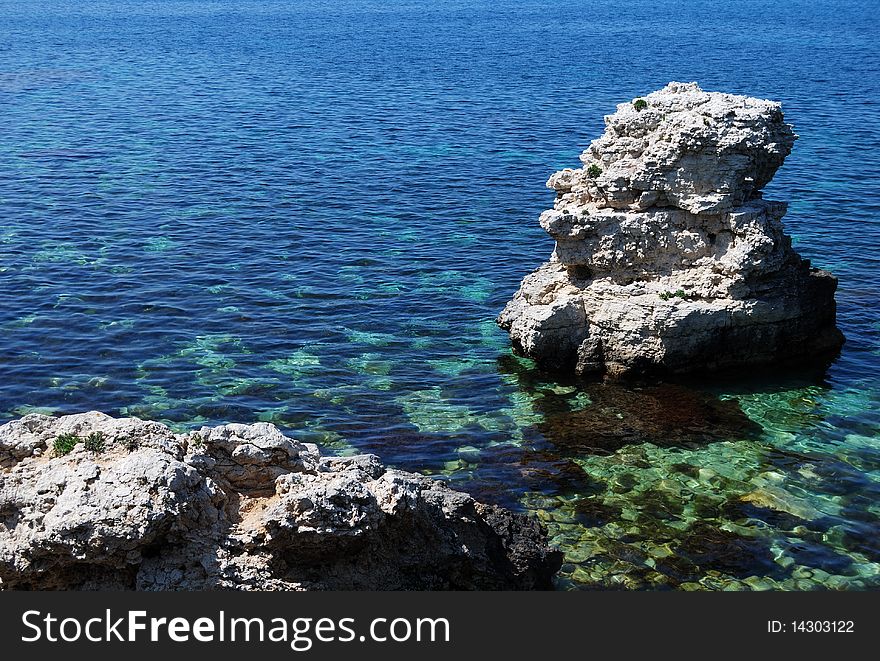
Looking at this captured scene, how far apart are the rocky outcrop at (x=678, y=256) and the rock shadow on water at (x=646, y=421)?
120 cm

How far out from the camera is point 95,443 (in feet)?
62.5

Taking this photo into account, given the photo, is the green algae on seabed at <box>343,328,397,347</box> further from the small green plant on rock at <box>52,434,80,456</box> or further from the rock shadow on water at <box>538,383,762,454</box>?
the small green plant on rock at <box>52,434,80,456</box>

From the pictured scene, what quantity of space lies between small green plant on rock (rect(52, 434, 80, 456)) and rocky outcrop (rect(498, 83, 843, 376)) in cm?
1878

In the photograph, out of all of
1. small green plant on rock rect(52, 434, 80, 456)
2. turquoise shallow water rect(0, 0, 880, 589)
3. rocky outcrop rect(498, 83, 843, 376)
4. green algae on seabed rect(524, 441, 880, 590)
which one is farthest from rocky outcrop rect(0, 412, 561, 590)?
rocky outcrop rect(498, 83, 843, 376)

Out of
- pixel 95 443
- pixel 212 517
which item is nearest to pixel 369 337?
pixel 95 443

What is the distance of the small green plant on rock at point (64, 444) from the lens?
18969 mm

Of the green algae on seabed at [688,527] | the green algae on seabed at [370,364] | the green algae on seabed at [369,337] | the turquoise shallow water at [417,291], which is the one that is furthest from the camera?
the green algae on seabed at [369,337]

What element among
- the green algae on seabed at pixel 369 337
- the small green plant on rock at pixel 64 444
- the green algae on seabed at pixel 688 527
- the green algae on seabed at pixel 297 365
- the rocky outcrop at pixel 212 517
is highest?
the small green plant on rock at pixel 64 444

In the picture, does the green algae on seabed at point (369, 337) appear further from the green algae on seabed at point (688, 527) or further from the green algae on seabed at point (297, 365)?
the green algae on seabed at point (688, 527)

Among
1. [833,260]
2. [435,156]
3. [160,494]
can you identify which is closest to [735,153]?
[833,260]

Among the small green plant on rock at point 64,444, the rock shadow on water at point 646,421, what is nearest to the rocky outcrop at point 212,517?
the small green plant on rock at point 64,444

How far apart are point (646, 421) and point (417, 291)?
14743mm

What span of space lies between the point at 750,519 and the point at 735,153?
13012 millimetres

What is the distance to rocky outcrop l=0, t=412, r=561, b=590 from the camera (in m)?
17.3
